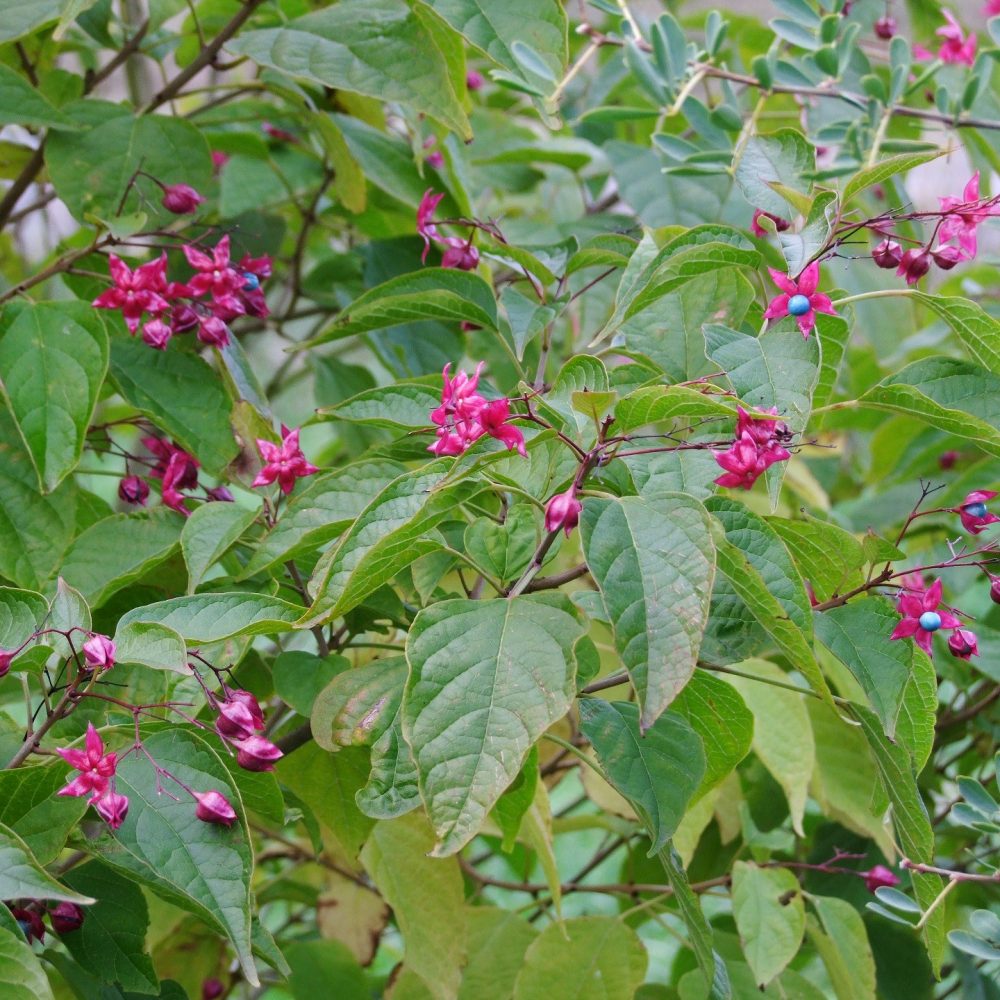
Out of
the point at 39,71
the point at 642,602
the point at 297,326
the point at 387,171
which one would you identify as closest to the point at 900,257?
the point at 642,602

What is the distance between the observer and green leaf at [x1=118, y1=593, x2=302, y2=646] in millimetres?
628

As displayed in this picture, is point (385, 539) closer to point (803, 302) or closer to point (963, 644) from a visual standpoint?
point (803, 302)

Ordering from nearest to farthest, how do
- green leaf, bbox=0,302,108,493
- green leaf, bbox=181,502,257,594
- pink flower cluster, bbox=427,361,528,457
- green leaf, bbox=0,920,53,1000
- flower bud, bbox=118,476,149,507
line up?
1. green leaf, bbox=0,920,53,1000
2. pink flower cluster, bbox=427,361,528,457
3. green leaf, bbox=181,502,257,594
4. green leaf, bbox=0,302,108,493
5. flower bud, bbox=118,476,149,507

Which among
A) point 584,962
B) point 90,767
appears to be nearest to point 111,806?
point 90,767

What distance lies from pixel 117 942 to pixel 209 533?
0.26 metres

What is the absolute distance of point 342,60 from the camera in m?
0.97

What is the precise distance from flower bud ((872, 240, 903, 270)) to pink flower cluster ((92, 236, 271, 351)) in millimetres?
463

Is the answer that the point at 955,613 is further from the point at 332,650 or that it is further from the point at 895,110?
the point at 895,110

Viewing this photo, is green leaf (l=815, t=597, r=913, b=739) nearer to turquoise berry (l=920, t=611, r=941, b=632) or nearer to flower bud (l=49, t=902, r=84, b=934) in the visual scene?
turquoise berry (l=920, t=611, r=941, b=632)

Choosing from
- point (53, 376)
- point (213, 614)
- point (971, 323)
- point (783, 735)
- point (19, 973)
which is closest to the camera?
point (19, 973)

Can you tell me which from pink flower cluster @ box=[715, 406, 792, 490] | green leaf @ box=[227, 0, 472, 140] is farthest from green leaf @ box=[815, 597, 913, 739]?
green leaf @ box=[227, 0, 472, 140]

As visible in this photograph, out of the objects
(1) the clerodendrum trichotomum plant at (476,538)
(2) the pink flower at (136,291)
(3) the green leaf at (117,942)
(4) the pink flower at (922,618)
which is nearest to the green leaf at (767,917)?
(1) the clerodendrum trichotomum plant at (476,538)

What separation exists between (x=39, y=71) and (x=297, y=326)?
88 centimetres

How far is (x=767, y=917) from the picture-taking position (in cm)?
94
